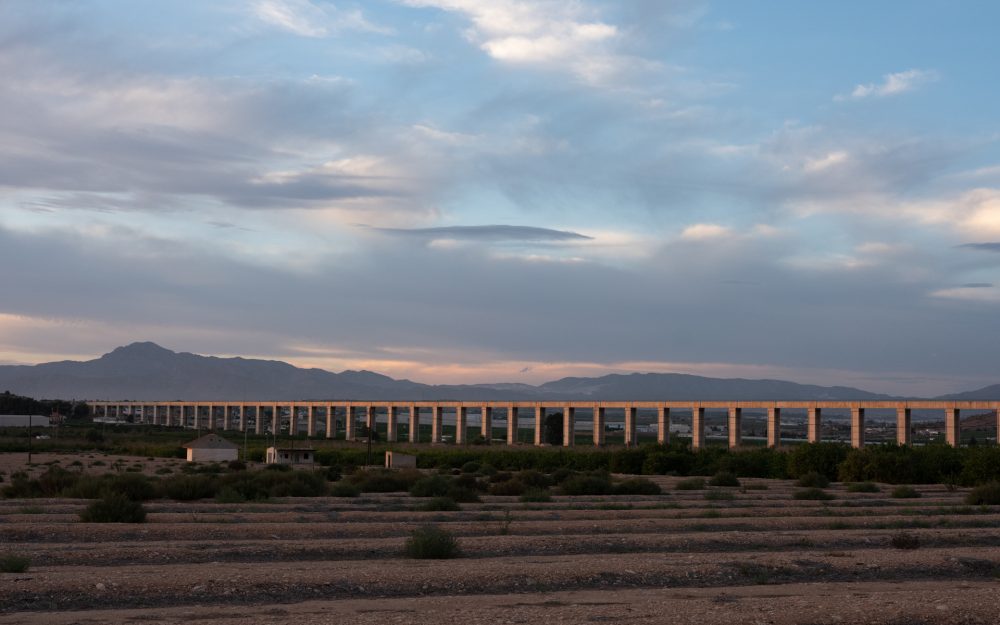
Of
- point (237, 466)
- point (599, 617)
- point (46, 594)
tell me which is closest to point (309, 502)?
point (46, 594)

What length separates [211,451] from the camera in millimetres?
89688

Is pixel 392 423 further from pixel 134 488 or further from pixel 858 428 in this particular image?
pixel 134 488

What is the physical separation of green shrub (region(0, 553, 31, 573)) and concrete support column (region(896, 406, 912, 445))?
61945 mm

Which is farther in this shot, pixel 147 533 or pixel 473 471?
pixel 473 471

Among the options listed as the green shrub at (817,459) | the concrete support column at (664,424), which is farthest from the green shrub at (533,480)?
the concrete support column at (664,424)

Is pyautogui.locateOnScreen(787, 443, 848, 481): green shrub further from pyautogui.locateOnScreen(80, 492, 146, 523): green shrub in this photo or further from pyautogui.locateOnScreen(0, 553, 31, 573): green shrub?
pyautogui.locateOnScreen(0, 553, 31, 573): green shrub

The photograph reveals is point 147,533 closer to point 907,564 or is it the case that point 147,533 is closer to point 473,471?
point 907,564

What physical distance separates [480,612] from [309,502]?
2354 cm

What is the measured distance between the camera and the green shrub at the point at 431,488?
4041 cm

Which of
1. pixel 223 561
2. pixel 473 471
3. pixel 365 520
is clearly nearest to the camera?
pixel 223 561

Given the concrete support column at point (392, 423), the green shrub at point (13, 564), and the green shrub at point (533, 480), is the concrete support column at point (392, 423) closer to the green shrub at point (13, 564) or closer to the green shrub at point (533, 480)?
the green shrub at point (533, 480)

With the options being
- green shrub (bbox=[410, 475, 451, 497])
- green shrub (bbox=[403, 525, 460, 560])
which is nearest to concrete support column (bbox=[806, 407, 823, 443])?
green shrub (bbox=[410, 475, 451, 497])

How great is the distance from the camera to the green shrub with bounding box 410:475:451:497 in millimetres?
40406

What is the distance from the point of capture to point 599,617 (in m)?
14.0
